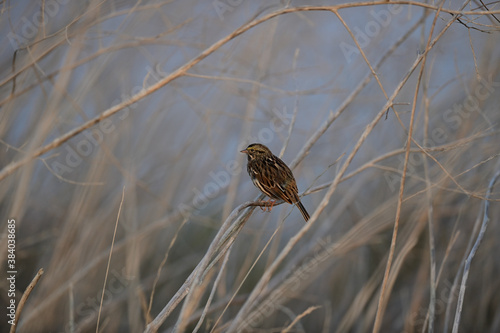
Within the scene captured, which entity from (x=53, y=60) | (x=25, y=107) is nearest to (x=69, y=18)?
(x=53, y=60)

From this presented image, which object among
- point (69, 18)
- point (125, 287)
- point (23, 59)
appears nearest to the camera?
point (23, 59)

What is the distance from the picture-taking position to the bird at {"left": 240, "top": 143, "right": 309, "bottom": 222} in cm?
223

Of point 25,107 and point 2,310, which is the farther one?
point 2,310

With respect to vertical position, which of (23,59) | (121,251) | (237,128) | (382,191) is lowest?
(382,191)

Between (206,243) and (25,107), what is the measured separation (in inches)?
70.5

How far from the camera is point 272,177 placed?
2297 mm

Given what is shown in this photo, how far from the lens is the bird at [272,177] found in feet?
7.32

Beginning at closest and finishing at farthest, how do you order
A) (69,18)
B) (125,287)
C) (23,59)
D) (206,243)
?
(23,59), (69,18), (125,287), (206,243)

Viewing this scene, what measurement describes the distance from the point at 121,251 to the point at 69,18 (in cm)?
161

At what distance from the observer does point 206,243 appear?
12.7 feet

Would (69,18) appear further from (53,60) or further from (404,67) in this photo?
(404,67)

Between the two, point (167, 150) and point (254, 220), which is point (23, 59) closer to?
point (167, 150)

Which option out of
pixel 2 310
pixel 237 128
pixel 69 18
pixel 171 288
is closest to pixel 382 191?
pixel 237 128

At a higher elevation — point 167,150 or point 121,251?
point 167,150
